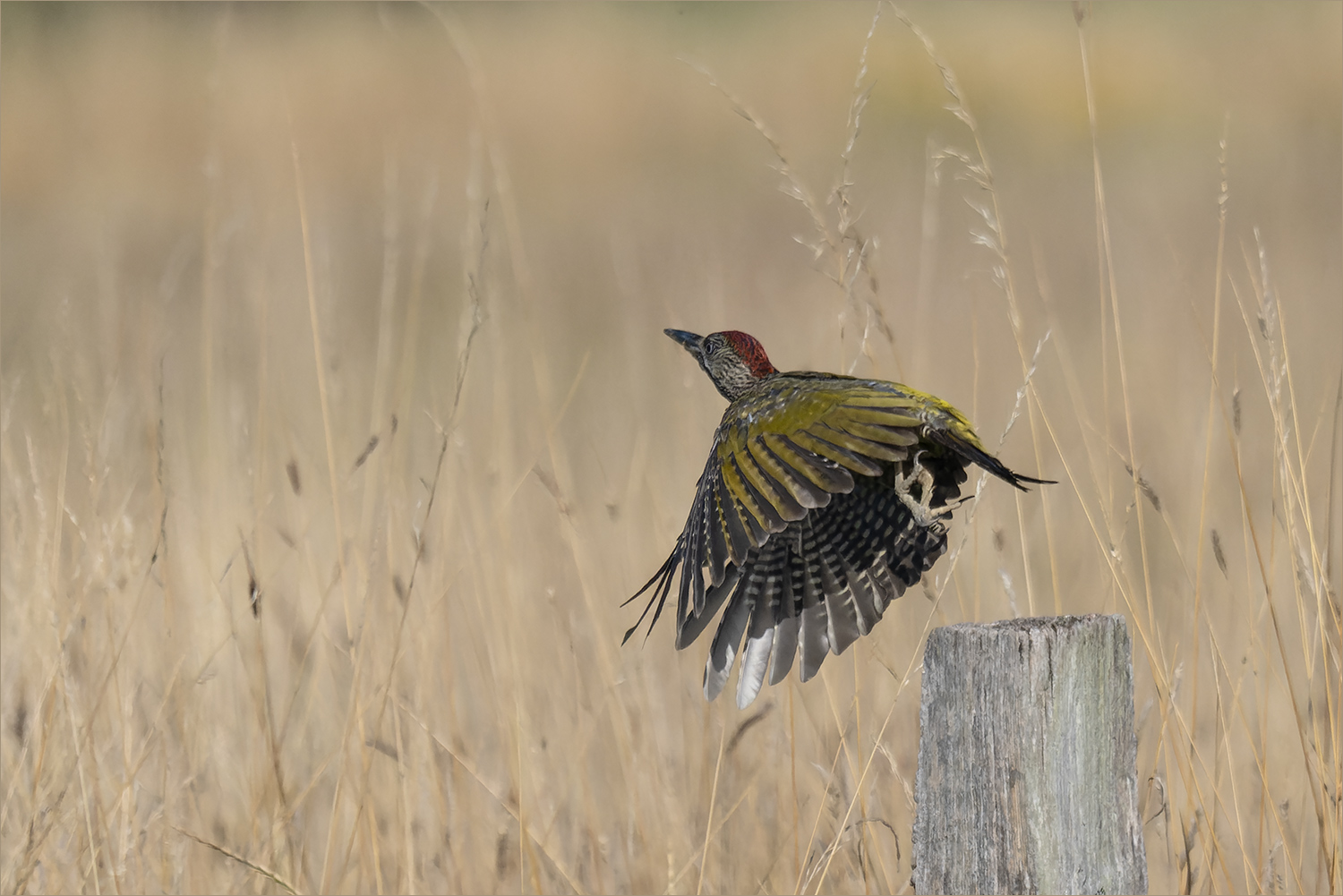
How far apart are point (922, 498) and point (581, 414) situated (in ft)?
13.2

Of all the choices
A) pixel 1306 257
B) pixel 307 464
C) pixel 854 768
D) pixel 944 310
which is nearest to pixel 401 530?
pixel 307 464

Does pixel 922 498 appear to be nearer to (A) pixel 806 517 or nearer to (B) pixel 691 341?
(A) pixel 806 517

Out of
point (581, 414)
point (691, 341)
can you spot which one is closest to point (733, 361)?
point (691, 341)

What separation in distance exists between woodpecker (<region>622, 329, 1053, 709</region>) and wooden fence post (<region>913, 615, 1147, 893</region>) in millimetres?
560

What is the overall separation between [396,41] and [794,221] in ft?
15.7

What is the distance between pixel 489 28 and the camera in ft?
40.8

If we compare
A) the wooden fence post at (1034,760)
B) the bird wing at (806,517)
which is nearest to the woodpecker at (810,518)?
the bird wing at (806,517)

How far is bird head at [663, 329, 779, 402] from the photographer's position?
9.48ft

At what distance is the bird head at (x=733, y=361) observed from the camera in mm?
2889

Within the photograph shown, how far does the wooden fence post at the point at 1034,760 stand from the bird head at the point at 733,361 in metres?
1.29

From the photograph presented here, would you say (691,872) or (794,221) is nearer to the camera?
(691,872)

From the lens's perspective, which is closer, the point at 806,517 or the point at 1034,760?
the point at 1034,760

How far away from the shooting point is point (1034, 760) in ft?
5.19

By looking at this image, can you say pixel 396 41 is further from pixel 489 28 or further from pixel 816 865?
pixel 816 865
